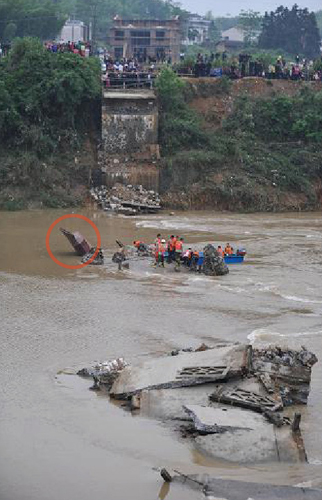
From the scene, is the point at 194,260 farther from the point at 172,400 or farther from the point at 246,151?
the point at 246,151

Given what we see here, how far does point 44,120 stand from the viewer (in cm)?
4459

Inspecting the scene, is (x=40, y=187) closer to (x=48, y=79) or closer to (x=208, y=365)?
(x=48, y=79)

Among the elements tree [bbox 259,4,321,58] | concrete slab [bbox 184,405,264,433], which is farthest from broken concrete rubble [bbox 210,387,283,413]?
tree [bbox 259,4,321,58]

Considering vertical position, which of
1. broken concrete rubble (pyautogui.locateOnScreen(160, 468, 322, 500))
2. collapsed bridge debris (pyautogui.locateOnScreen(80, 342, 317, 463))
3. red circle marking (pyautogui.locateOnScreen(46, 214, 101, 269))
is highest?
collapsed bridge debris (pyautogui.locateOnScreen(80, 342, 317, 463))

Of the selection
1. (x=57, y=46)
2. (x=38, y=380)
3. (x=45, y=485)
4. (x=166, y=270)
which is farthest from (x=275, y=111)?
(x=45, y=485)

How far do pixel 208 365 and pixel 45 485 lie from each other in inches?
180

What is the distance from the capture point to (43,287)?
2898cm

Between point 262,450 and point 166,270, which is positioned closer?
point 262,450

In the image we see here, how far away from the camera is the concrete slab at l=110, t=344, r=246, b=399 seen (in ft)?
63.0

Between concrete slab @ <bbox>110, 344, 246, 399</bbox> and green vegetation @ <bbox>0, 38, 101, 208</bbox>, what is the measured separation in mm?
22578

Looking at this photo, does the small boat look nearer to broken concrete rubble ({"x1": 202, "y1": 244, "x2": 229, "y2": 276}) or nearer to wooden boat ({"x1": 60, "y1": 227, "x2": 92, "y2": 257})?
broken concrete rubble ({"x1": 202, "y1": 244, "x2": 229, "y2": 276})

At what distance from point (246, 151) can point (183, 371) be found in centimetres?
2766

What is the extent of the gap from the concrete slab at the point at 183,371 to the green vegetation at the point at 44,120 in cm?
2258

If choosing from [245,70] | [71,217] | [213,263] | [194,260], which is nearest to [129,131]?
[71,217]
